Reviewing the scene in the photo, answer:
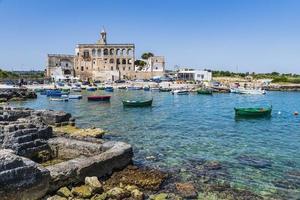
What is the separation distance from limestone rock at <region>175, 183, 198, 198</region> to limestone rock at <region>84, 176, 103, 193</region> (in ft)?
10.7

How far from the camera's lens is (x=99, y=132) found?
26.8 metres

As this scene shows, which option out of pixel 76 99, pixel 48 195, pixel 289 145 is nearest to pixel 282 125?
pixel 289 145

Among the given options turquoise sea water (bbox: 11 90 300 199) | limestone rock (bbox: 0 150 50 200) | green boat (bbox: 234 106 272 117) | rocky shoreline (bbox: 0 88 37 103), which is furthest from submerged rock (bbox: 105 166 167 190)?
rocky shoreline (bbox: 0 88 37 103)

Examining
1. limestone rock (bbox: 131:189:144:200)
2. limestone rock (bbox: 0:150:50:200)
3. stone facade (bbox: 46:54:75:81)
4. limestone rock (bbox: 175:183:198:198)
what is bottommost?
limestone rock (bbox: 175:183:198:198)

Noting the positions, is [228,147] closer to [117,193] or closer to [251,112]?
[117,193]

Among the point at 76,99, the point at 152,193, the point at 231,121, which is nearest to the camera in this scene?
the point at 152,193

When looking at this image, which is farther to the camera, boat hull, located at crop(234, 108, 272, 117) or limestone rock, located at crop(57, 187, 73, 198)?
boat hull, located at crop(234, 108, 272, 117)

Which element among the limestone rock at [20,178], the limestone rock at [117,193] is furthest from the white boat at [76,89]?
Answer: the limestone rock at [20,178]

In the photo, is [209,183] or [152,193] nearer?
[152,193]

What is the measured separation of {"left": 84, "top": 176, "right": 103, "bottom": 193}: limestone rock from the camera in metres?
14.1

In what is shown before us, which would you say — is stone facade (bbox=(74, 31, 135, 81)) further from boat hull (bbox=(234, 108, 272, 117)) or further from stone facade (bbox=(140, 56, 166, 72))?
boat hull (bbox=(234, 108, 272, 117))

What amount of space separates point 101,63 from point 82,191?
119406 mm

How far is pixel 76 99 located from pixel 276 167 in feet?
188

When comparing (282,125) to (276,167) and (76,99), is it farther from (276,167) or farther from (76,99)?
(76,99)
